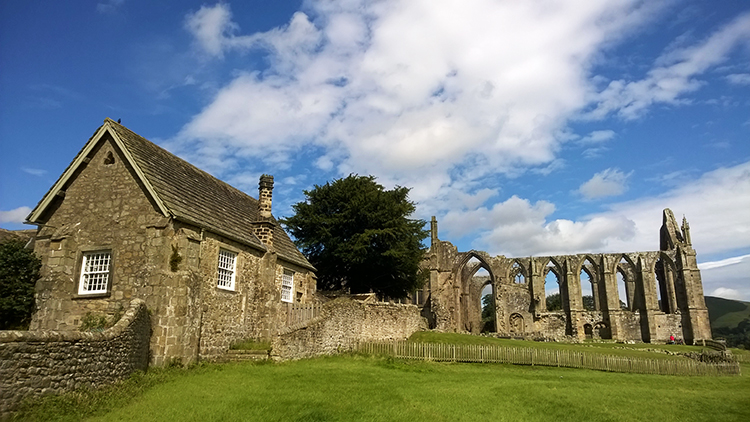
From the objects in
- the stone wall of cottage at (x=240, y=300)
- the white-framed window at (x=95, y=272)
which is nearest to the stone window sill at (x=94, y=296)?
the white-framed window at (x=95, y=272)

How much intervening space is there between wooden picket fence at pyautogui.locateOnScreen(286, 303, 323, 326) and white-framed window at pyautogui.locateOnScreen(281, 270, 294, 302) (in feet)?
3.25

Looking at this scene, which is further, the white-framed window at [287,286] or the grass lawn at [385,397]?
the white-framed window at [287,286]

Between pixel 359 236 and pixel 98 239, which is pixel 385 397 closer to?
pixel 98 239

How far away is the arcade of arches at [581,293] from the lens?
5253cm

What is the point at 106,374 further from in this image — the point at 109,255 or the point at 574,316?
the point at 574,316

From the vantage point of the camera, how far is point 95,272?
54.0ft

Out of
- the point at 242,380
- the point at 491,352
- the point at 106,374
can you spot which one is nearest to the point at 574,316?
the point at 491,352

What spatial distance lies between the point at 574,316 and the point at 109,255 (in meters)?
50.1

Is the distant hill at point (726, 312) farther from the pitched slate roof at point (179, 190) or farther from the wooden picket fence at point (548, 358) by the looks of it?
the pitched slate roof at point (179, 190)

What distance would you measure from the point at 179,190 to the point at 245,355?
21.9 ft

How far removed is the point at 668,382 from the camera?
64.5 feet

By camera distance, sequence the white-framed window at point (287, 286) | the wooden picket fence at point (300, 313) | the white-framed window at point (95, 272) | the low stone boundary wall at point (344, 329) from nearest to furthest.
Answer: the white-framed window at point (95, 272), the low stone boundary wall at point (344, 329), the wooden picket fence at point (300, 313), the white-framed window at point (287, 286)

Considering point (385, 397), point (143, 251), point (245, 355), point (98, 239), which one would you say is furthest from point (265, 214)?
point (385, 397)

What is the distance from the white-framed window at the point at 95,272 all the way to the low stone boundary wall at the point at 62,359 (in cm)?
336
